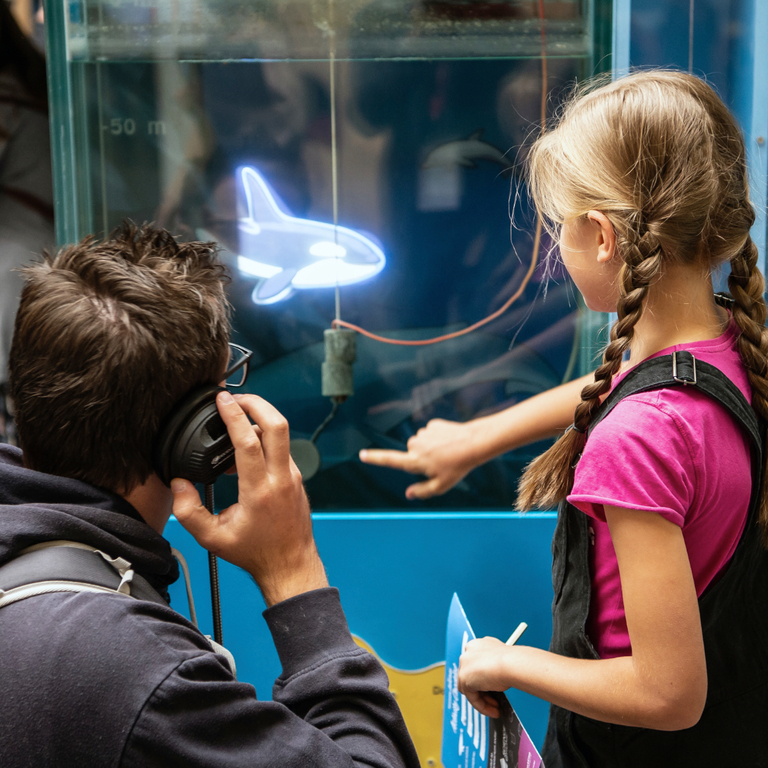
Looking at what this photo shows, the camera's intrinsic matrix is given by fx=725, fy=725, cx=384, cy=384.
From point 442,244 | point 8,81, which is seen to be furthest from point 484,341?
point 8,81

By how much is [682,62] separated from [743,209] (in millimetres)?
739

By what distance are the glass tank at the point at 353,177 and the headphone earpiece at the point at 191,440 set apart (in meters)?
0.82

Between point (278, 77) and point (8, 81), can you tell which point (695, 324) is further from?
point (8, 81)

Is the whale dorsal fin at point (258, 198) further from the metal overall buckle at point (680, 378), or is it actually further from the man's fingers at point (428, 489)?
the metal overall buckle at point (680, 378)

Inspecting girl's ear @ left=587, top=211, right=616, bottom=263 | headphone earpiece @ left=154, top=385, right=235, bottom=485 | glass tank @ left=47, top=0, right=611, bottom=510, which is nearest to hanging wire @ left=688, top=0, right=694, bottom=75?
glass tank @ left=47, top=0, right=611, bottom=510

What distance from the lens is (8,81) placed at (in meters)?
1.82

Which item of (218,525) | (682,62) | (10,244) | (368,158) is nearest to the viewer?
(218,525)

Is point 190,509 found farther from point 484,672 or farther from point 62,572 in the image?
point 484,672

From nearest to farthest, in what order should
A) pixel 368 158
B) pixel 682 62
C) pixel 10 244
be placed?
pixel 682 62 < pixel 368 158 < pixel 10 244

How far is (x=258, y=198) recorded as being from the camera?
150cm

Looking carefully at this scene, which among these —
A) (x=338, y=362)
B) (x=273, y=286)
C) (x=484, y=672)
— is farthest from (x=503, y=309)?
(x=484, y=672)

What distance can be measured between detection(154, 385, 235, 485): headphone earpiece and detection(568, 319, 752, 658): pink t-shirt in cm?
36

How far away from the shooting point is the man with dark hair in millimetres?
537

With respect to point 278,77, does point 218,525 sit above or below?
below
